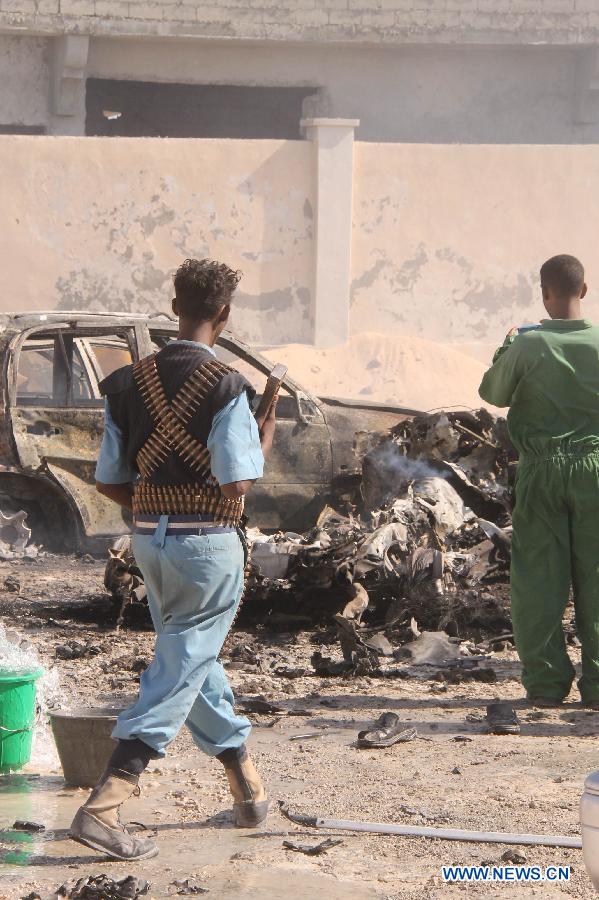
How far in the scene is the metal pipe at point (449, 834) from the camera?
4246 mm

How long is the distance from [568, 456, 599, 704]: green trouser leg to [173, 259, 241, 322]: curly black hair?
238 centimetres

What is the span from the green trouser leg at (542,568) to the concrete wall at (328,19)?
15.9 m

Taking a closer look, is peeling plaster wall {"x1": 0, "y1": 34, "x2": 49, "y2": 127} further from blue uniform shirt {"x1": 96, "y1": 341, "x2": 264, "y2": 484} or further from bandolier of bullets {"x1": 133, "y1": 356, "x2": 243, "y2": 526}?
blue uniform shirt {"x1": 96, "y1": 341, "x2": 264, "y2": 484}

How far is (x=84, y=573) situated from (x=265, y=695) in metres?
3.73

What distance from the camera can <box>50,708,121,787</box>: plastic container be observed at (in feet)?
15.7

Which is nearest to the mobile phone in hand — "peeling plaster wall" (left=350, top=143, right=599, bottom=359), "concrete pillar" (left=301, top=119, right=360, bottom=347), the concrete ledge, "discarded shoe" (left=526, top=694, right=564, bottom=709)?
"discarded shoe" (left=526, top=694, right=564, bottom=709)

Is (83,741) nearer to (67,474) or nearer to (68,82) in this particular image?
(67,474)

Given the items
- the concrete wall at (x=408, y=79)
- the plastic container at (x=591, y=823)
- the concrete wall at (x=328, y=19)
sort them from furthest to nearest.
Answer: the concrete wall at (x=408, y=79), the concrete wall at (x=328, y=19), the plastic container at (x=591, y=823)

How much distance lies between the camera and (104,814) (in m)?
4.04

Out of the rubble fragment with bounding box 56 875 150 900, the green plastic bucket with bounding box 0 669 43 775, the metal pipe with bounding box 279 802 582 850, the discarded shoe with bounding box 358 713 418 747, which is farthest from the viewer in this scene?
the discarded shoe with bounding box 358 713 418 747

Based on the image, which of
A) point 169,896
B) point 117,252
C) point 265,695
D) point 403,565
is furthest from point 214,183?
point 169,896
